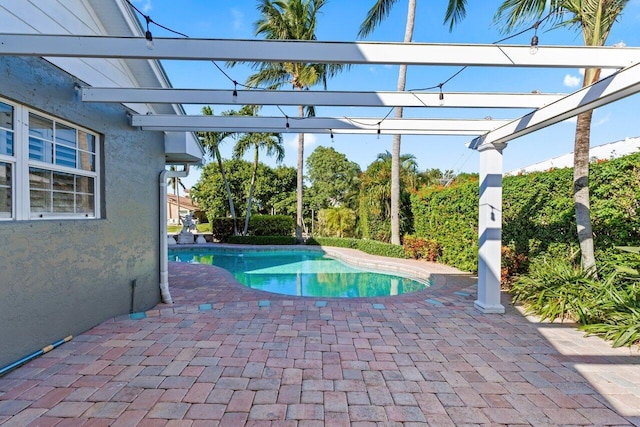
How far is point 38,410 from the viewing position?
2.76 meters

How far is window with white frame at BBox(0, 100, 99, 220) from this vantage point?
3574 mm

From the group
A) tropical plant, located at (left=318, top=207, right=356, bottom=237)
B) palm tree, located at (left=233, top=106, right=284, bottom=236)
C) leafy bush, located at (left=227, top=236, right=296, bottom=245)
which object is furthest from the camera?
palm tree, located at (left=233, top=106, right=284, bottom=236)

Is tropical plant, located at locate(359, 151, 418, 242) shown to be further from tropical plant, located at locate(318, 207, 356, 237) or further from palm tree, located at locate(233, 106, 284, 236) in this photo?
palm tree, located at locate(233, 106, 284, 236)

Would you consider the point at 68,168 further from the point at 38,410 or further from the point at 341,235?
the point at 341,235

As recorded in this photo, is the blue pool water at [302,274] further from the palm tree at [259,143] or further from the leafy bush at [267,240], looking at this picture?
the palm tree at [259,143]

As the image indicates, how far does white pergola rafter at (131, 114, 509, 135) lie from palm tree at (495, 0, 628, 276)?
72.2 inches

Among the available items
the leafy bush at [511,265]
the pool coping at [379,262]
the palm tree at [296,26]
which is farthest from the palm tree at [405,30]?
the leafy bush at [511,265]

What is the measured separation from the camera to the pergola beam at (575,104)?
318cm

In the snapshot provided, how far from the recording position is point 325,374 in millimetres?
3432

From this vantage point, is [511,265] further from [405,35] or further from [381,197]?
[405,35]

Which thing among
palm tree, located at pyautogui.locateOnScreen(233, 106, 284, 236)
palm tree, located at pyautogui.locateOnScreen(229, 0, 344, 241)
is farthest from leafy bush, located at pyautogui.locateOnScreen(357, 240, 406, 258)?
palm tree, located at pyautogui.locateOnScreen(229, 0, 344, 241)

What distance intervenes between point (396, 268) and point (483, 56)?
28.6ft

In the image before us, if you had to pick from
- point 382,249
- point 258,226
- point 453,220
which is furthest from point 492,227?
point 258,226

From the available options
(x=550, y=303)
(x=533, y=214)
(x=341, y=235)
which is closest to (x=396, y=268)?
(x=533, y=214)
